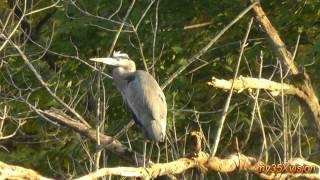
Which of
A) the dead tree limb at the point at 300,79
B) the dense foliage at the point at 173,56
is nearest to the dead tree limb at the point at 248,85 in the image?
the dead tree limb at the point at 300,79

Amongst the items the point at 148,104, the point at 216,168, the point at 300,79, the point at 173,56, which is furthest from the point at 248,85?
the point at 173,56

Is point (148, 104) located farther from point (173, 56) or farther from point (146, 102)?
point (173, 56)

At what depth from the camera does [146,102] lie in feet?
25.8

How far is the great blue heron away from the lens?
7.61m

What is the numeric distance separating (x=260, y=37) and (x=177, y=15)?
40.5 inches

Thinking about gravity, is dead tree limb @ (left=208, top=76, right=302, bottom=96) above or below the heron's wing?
above

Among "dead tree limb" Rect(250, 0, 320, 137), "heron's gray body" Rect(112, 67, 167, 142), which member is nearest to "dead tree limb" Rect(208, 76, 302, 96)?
"dead tree limb" Rect(250, 0, 320, 137)

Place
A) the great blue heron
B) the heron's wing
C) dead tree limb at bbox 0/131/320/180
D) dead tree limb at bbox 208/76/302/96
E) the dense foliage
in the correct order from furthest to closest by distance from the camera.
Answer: the dense foliage < the heron's wing < the great blue heron < dead tree limb at bbox 208/76/302/96 < dead tree limb at bbox 0/131/320/180

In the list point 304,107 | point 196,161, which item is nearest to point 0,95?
point 304,107

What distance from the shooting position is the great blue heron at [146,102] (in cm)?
761

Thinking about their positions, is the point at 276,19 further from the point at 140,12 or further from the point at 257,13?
the point at 257,13

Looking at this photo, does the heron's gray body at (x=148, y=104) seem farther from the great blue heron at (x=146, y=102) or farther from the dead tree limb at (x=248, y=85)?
the dead tree limb at (x=248, y=85)

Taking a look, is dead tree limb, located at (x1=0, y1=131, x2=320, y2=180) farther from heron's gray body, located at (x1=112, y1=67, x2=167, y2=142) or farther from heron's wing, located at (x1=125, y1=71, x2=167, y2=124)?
heron's wing, located at (x1=125, y1=71, x2=167, y2=124)

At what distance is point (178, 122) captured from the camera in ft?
36.0
